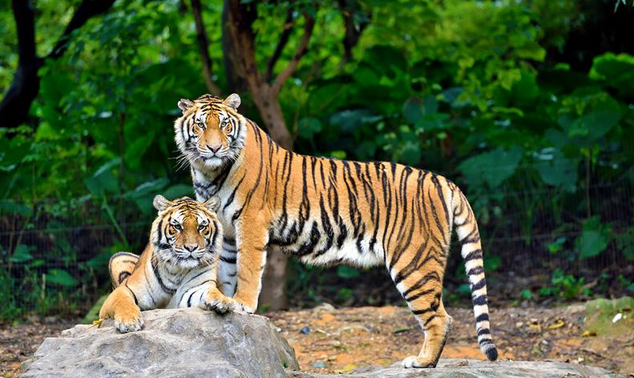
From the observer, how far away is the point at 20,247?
29.4 ft

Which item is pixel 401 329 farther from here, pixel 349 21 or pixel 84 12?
pixel 84 12

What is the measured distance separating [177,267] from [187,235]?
0.24m

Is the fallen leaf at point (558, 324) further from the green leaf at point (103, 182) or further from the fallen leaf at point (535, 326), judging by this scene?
the green leaf at point (103, 182)

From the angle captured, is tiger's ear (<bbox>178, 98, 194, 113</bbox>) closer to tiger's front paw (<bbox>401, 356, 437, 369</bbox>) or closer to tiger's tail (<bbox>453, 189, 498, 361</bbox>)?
tiger's tail (<bbox>453, 189, 498, 361</bbox>)

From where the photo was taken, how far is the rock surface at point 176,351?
14.1 ft

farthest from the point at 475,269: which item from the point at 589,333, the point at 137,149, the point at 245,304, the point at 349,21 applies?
the point at 137,149

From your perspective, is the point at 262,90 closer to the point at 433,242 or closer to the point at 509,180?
the point at 509,180

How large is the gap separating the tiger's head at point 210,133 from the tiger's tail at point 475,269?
1527 millimetres

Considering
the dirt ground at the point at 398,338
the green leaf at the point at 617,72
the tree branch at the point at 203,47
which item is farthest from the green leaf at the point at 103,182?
the green leaf at the point at 617,72

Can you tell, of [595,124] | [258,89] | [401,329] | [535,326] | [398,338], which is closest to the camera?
[398,338]

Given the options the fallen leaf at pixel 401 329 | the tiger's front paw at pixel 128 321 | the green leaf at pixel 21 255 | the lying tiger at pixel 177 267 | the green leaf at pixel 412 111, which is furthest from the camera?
the green leaf at pixel 412 111

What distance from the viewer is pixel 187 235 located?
16.1 feet

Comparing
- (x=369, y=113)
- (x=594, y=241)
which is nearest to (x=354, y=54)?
(x=369, y=113)

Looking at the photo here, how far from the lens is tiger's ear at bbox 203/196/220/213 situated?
5.22 meters
